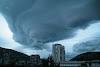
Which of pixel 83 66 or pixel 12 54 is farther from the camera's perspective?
pixel 12 54

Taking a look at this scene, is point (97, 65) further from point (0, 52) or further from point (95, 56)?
point (0, 52)

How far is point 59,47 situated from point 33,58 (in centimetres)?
3608

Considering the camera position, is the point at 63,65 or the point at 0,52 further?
the point at 0,52

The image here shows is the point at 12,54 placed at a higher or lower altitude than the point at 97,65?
higher

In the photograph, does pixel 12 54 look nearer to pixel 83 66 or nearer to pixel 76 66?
pixel 76 66

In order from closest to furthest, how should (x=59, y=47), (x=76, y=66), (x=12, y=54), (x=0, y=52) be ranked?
(x=76, y=66), (x=0, y=52), (x=12, y=54), (x=59, y=47)

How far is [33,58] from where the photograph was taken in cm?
19812

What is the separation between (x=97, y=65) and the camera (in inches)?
4520

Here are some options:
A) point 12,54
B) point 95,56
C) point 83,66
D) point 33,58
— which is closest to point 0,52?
point 12,54

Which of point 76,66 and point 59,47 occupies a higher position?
point 59,47

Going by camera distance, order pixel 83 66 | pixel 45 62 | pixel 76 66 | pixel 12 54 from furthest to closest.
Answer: pixel 12 54, pixel 76 66, pixel 83 66, pixel 45 62

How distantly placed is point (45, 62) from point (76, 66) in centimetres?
5622

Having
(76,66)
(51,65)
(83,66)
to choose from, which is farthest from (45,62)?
(76,66)

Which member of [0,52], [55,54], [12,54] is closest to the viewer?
[0,52]
